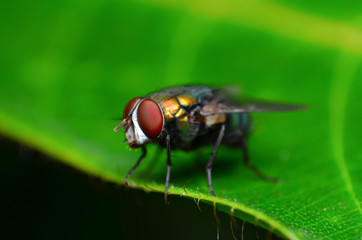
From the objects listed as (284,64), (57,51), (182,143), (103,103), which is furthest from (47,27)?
(284,64)

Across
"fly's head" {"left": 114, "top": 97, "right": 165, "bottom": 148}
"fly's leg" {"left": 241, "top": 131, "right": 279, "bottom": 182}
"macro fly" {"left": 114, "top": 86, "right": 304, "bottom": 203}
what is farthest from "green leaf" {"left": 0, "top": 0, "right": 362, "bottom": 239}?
"fly's head" {"left": 114, "top": 97, "right": 165, "bottom": 148}

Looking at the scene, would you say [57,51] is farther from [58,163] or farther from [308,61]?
[308,61]

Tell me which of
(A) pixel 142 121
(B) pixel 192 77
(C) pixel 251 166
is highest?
(B) pixel 192 77

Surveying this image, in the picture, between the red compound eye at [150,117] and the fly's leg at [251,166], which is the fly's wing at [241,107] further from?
the red compound eye at [150,117]

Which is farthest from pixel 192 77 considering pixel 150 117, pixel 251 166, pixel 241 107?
pixel 150 117

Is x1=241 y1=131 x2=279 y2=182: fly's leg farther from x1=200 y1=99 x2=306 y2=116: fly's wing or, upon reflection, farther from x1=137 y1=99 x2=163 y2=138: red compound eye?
x1=137 y1=99 x2=163 y2=138: red compound eye

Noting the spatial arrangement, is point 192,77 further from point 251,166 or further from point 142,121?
point 142,121

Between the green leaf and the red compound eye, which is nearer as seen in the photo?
the red compound eye

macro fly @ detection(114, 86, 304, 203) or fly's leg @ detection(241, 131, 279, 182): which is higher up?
macro fly @ detection(114, 86, 304, 203)
